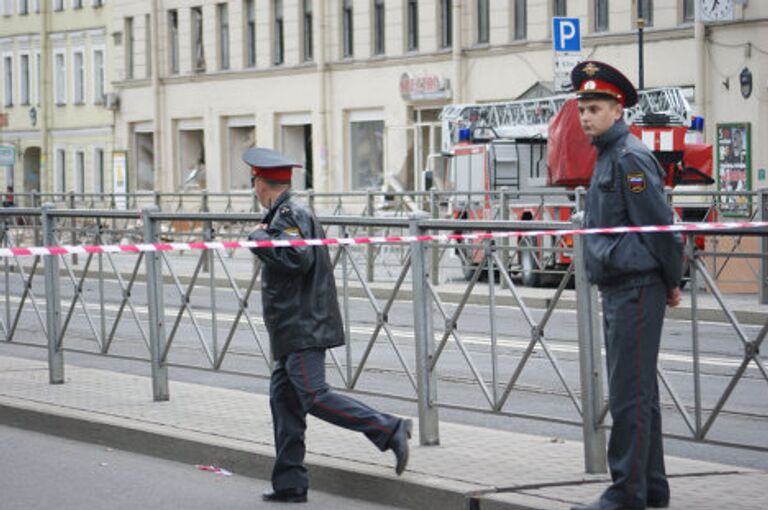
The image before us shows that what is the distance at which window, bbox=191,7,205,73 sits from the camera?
182 feet

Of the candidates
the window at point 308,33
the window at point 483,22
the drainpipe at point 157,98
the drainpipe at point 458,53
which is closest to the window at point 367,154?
the window at point 308,33

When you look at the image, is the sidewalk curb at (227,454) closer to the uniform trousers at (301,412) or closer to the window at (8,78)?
the uniform trousers at (301,412)

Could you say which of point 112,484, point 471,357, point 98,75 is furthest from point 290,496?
point 98,75

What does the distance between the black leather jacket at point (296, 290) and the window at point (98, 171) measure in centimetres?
5302

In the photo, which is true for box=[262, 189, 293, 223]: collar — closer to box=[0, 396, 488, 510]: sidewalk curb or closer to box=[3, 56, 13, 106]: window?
box=[0, 396, 488, 510]: sidewalk curb

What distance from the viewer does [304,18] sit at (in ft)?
168

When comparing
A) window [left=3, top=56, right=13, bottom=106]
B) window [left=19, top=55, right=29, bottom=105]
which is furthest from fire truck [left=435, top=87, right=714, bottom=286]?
window [left=3, top=56, right=13, bottom=106]

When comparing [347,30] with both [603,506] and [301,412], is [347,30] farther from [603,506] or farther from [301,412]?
[603,506]

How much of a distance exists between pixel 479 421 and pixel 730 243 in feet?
8.71

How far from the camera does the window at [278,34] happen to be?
5228 cm

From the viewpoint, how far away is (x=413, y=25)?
47.2 metres

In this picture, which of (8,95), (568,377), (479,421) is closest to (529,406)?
(568,377)

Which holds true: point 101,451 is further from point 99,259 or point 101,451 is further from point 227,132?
point 227,132

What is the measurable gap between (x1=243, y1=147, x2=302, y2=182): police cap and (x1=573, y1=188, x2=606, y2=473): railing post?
150 cm
